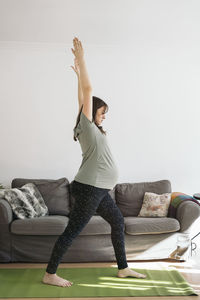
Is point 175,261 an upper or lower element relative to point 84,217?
lower

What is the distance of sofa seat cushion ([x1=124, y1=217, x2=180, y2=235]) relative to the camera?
128 inches

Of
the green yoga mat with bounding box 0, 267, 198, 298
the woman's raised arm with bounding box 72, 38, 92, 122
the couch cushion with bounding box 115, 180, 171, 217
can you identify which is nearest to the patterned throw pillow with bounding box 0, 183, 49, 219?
the green yoga mat with bounding box 0, 267, 198, 298

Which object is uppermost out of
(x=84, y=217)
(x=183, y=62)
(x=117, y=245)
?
(x=183, y=62)

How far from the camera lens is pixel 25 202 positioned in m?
3.42

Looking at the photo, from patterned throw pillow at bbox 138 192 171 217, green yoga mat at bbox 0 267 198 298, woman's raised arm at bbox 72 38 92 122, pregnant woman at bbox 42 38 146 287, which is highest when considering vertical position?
woman's raised arm at bbox 72 38 92 122

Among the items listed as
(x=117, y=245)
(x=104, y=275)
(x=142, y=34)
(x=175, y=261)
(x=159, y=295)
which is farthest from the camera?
(x=142, y=34)

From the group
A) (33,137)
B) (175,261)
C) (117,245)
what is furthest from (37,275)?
(33,137)

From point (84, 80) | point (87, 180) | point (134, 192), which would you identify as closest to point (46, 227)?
point (87, 180)

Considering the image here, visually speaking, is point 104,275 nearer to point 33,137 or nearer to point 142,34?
point 33,137

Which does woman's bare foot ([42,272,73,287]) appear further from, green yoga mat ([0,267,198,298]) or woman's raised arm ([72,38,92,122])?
woman's raised arm ([72,38,92,122])

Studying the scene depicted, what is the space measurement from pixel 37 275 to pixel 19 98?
2.25 m

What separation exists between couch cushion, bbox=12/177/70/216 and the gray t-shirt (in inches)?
54.7

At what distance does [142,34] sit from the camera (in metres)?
4.08

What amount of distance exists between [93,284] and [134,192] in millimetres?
1495
